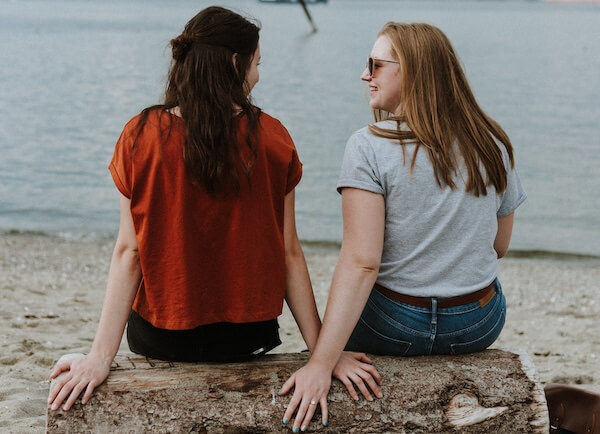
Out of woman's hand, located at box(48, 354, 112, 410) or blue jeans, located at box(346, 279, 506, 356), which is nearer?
woman's hand, located at box(48, 354, 112, 410)

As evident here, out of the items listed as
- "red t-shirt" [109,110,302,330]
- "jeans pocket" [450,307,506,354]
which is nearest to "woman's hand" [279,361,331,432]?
"red t-shirt" [109,110,302,330]

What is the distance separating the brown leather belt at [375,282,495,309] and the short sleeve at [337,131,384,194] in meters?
0.37

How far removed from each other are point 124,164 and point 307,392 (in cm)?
93

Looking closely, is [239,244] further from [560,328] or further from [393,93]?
[560,328]

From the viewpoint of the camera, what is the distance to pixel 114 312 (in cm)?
264

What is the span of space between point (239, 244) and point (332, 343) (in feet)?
1.45

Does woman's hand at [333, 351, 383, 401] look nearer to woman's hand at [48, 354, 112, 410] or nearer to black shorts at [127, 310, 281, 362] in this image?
black shorts at [127, 310, 281, 362]

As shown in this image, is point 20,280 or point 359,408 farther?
point 20,280

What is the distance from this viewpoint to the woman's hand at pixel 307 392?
104 inches

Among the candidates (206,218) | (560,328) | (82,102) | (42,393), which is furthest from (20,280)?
(82,102)

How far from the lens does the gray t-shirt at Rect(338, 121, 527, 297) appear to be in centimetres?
266

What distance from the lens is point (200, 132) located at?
254 centimetres

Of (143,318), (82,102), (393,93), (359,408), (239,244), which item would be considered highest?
(393,93)

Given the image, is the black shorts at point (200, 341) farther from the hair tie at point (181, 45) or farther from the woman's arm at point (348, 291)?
the hair tie at point (181, 45)
